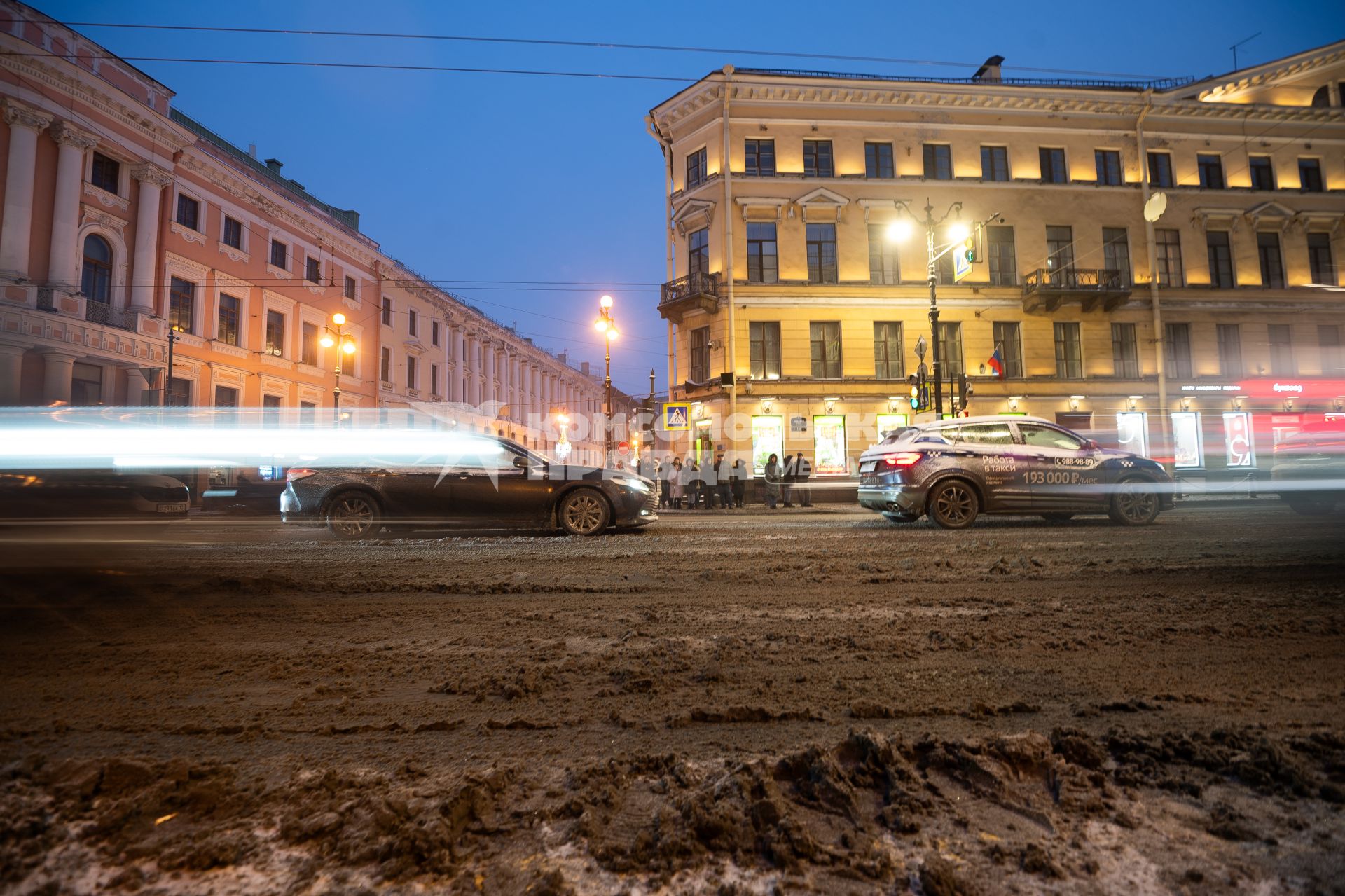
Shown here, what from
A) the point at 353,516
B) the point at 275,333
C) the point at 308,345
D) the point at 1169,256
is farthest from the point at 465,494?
the point at 1169,256

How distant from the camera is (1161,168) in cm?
2947

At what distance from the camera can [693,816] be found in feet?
5.74

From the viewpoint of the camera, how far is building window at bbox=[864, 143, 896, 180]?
27516mm

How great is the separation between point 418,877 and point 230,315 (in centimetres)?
3592

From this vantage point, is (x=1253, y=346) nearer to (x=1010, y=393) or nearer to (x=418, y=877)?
(x=1010, y=393)

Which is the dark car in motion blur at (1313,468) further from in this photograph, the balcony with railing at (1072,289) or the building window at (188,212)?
the building window at (188,212)

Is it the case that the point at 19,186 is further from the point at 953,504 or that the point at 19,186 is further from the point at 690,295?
the point at 953,504

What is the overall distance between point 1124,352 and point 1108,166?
8445mm

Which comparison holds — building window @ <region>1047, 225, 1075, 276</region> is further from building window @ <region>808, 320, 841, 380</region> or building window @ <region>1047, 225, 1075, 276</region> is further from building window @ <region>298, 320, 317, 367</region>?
building window @ <region>298, 320, 317, 367</region>

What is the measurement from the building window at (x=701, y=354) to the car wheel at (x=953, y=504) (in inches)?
705

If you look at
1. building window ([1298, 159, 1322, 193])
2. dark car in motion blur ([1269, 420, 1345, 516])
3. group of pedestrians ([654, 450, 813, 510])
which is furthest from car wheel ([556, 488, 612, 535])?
building window ([1298, 159, 1322, 193])

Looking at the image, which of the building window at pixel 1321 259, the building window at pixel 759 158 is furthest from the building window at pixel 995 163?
the building window at pixel 1321 259

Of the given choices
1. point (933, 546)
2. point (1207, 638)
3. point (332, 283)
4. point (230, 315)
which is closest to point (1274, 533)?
point (933, 546)

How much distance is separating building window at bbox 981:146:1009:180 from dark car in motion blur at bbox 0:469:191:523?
101ft
